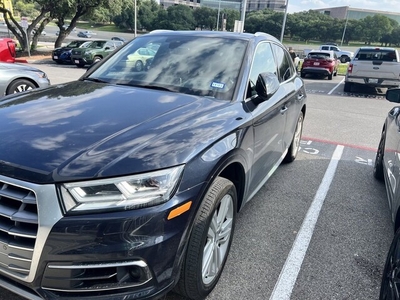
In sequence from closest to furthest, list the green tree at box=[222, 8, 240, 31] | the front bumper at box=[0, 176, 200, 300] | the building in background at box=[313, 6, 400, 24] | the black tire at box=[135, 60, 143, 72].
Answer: the front bumper at box=[0, 176, 200, 300] → the black tire at box=[135, 60, 143, 72] → the green tree at box=[222, 8, 240, 31] → the building in background at box=[313, 6, 400, 24]

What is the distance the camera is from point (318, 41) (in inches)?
3342

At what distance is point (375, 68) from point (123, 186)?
1405 centimetres

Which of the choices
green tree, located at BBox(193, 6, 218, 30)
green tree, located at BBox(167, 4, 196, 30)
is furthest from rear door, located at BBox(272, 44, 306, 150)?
green tree, located at BBox(193, 6, 218, 30)

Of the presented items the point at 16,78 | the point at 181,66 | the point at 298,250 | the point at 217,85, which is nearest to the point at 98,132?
the point at 217,85

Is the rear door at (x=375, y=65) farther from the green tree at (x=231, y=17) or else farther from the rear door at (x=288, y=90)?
the green tree at (x=231, y=17)

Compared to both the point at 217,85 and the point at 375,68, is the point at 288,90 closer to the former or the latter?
the point at 217,85

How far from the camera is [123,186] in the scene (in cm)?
182

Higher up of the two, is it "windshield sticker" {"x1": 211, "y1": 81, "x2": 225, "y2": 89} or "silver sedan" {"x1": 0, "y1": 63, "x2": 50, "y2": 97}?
"windshield sticker" {"x1": 211, "y1": 81, "x2": 225, "y2": 89}

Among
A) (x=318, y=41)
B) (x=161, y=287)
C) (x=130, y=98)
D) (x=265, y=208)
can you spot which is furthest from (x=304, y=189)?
(x=318, y=41)

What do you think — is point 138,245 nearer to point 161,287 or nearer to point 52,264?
point 161,287

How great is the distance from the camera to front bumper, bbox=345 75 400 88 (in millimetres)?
13352

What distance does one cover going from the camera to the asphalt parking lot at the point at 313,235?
2633mm

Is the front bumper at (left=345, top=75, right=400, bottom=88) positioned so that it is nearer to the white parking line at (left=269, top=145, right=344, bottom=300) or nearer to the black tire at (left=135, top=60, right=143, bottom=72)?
the white parking line at (left=269, top=145, right=344, bottom=300)

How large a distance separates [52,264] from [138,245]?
1.41 feet
